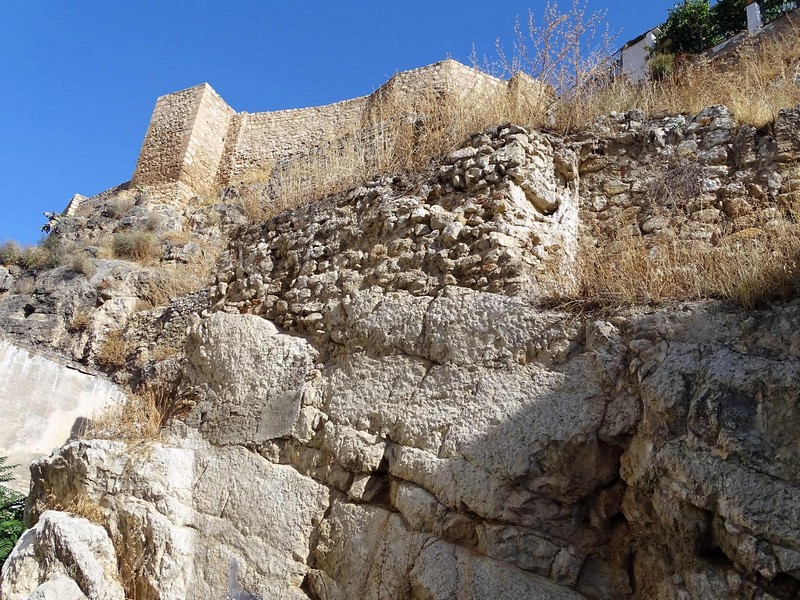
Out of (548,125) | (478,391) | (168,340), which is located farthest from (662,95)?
(168,340)

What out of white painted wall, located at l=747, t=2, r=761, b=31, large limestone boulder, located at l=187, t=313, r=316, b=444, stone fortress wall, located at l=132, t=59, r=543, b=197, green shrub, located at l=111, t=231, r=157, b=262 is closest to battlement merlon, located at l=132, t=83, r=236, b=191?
stone fortress wall, located at l=132, t=59, r=543, b=197

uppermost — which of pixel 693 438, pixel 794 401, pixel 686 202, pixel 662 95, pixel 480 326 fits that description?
pixel 662 95

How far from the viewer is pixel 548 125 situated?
5.01 meters

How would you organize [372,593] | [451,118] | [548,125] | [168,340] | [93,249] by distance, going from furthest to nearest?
[93,249] < [168,340] < [451,118] < [548,125] < [372,593]

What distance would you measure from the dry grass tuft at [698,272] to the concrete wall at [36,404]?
18.4 feet

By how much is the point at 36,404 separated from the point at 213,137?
52.8 ft

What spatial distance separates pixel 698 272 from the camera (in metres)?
3.48

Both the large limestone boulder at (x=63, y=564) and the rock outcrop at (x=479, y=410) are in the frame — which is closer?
the rock outcrop at (x=479, y=410)

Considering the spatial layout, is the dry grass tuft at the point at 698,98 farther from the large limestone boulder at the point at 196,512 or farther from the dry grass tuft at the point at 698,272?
the large limestone boulder at the point at 196,512

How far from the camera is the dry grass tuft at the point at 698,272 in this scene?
121 inches

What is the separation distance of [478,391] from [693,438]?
1107mm

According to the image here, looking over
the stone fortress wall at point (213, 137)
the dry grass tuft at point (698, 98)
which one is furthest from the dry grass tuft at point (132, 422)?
the stone fortress wall at point (213, 137)

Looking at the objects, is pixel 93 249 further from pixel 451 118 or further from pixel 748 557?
pixel 748 557

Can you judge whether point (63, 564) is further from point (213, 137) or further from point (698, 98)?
point (213, 137)
